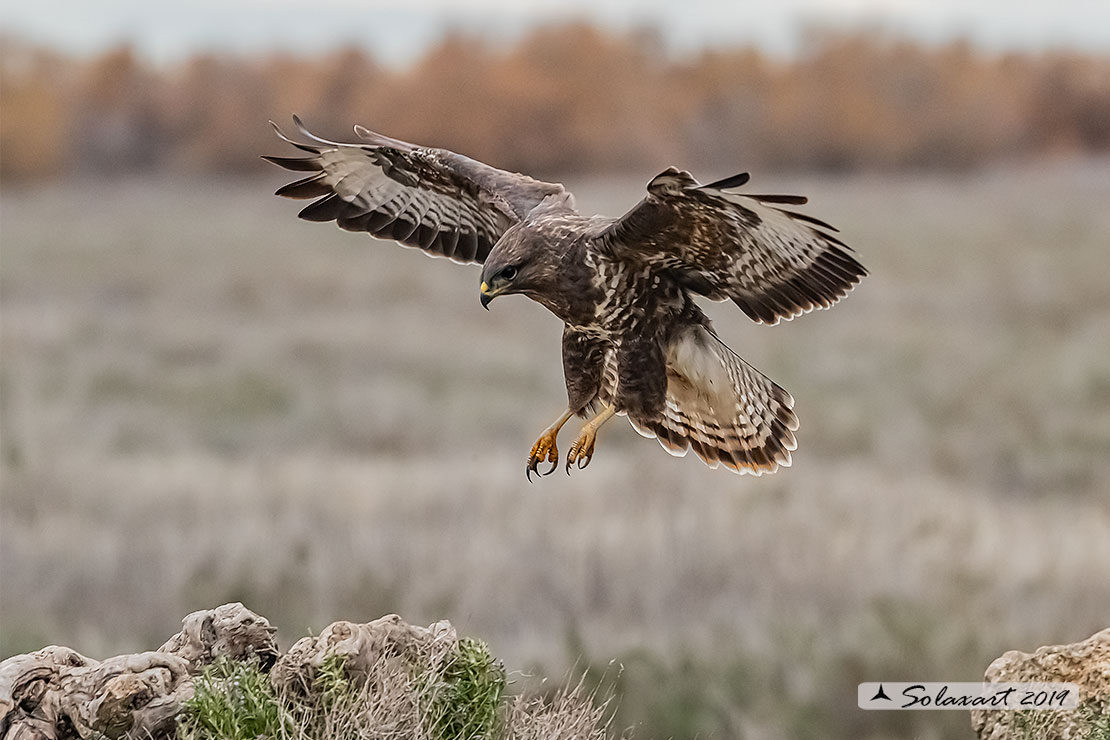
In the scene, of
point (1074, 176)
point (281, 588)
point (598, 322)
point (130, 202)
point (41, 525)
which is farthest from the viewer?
point (1074, 176)

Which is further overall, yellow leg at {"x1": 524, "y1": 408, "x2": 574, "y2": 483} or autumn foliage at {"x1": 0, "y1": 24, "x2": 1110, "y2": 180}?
autumn foliage at {"x1": 0, "y1": 24, "x2": 1110, "y2": 180}

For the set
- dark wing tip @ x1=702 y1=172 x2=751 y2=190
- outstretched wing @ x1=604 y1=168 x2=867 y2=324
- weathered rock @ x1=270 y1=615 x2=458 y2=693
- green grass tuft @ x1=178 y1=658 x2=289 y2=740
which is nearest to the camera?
dark wing tip @ x1=702 y1=172 x2=751 y2=190

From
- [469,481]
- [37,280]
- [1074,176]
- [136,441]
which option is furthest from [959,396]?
[1074,176]

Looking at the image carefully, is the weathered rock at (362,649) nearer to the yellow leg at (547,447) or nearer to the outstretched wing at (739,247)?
the yellow leg at (547,447)

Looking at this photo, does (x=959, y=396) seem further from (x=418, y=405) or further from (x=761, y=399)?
(x=761, y=399)

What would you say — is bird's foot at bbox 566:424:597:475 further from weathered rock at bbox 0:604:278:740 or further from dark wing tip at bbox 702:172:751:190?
weathered rock at bbox 0:604:278:740

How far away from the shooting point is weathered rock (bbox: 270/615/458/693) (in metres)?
3.70

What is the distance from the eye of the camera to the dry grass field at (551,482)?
628 centimetres

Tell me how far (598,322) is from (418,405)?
10717 mm

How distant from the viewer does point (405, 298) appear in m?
20.8

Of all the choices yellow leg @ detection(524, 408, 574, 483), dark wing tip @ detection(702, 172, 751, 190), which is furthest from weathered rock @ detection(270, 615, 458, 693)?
dark wing tip @ detection(702, 172, 751, 190)

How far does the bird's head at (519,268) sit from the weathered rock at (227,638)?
47.2 inches


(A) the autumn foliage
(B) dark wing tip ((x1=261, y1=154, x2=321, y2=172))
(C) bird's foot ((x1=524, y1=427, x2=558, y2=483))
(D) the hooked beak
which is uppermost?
(A) the autumn foliage

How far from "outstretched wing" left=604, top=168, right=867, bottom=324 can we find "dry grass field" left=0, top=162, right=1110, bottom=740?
6.98 ft
